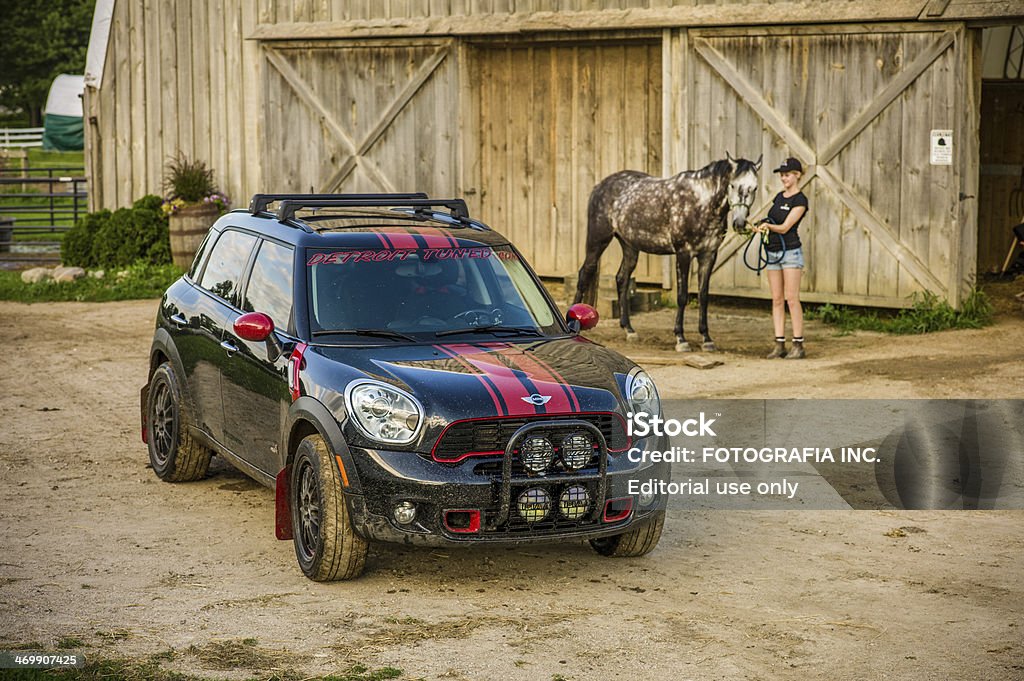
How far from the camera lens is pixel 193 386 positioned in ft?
30.3

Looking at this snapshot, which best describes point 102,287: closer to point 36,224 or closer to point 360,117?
point 360,117

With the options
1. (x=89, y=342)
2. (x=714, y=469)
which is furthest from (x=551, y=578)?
(x=89, y=342)

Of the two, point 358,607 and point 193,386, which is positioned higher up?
point 193,386

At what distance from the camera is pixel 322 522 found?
722cm

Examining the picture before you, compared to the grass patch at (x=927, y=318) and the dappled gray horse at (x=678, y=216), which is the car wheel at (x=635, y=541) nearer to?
the dappled gray horse at (x=678, y=216)

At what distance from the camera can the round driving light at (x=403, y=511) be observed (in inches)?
276

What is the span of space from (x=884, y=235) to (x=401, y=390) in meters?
9.93

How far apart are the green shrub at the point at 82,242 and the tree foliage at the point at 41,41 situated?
39695 mm

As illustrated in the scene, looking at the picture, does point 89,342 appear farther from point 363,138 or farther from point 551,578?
point 551,578

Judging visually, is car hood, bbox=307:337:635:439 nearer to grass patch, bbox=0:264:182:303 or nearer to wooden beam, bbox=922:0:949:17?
wooden beam, bbox=922:0:949:17

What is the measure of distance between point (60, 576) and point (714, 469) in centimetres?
448

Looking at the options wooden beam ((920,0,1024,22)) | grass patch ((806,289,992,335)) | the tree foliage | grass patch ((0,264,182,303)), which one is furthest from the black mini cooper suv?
the tree foliage

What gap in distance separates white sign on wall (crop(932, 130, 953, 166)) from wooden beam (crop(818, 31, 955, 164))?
2.06 feet

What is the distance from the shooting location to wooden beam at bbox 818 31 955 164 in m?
15.2
